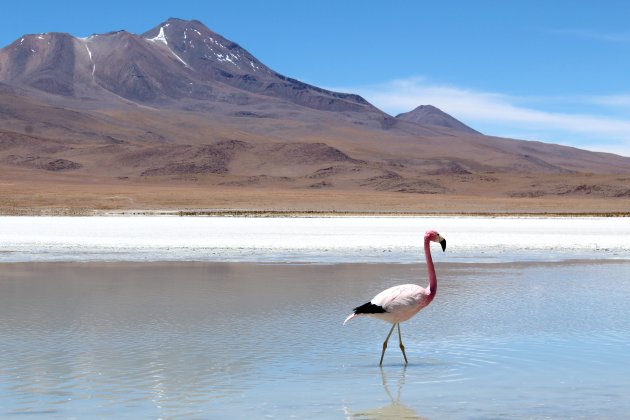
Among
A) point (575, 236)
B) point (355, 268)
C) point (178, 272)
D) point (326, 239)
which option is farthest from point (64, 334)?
point (575, 236)

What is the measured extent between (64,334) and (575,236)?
21764mm

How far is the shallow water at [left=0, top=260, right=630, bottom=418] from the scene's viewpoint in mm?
7184

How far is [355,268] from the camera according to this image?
1841cm

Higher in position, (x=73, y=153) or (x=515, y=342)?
(x=73, y=153)

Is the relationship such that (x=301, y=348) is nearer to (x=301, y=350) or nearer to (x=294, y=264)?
(x=301, y=350)

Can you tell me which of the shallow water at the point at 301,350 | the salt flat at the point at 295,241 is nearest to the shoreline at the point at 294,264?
the salt flat at the point at 295,241

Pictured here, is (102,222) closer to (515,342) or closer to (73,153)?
(515,342)

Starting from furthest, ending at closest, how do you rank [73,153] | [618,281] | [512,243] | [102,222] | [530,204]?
[73,153], [530,204], [102,222], [512,243], [618,281]

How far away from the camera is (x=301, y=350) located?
30.8 ft

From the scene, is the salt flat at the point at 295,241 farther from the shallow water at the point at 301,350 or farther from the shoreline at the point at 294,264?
the shallow water at the point at 301,350

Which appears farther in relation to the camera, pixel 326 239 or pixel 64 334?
pixel 326 239

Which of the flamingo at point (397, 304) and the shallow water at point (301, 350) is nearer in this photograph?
the shallow water at point (301, 350)

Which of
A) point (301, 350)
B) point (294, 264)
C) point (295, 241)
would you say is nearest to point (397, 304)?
point (301, 350)

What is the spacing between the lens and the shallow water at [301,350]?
7.18m
